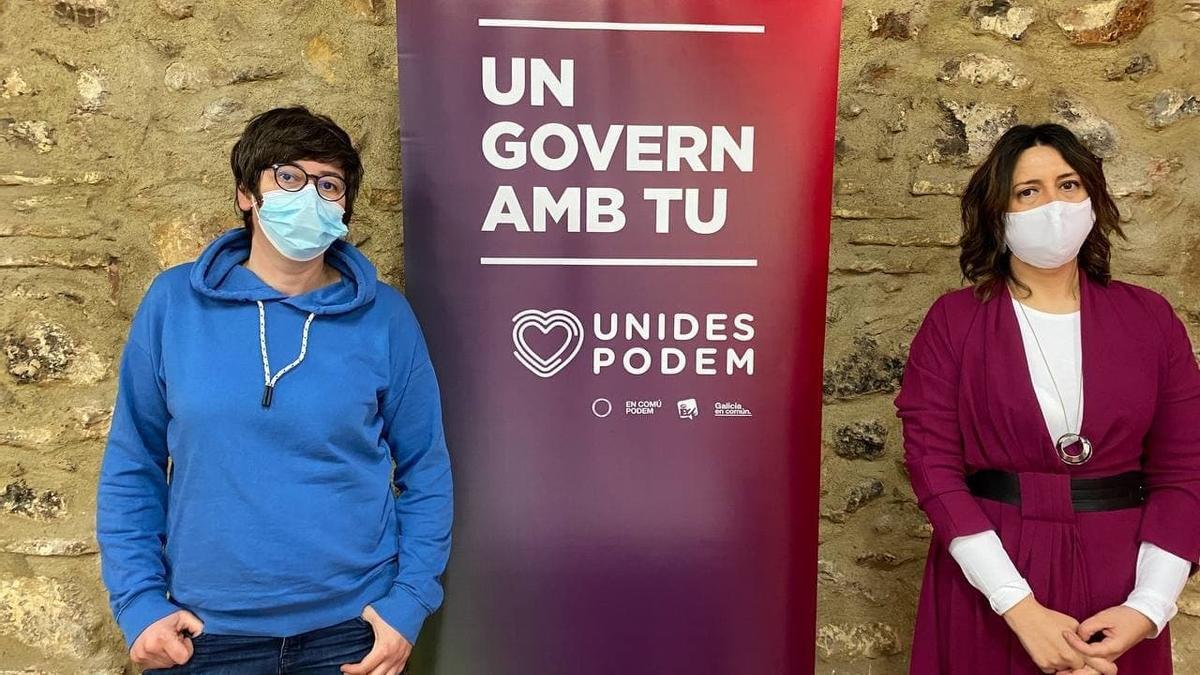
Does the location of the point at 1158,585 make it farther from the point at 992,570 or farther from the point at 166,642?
the point at 166,642

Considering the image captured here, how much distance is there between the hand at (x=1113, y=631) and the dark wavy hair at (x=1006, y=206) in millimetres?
515

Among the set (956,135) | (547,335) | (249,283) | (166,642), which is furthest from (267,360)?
(956,135)

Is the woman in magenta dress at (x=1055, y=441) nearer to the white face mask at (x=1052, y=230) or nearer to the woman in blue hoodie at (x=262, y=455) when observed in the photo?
the white face mask at (x=1052, y=230)

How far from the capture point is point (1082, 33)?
172 centimetres

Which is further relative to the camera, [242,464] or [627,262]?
[627,262]

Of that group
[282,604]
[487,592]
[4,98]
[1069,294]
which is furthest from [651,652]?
[4,98]

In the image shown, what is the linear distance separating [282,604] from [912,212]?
1380mm

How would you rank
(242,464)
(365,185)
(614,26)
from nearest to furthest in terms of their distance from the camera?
(242,464) < (614,26) < (365,185)

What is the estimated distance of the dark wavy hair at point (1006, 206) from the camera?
1.33 m

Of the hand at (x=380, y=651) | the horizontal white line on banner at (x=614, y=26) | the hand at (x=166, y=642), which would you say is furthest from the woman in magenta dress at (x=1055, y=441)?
the hand at (x=166, y=642)

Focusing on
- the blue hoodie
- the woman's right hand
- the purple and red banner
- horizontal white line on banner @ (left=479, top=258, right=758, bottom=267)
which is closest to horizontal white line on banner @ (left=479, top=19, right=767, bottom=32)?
the purple and red banner

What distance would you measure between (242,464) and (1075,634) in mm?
1244

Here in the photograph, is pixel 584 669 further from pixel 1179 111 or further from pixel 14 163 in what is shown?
pixel 1179 111

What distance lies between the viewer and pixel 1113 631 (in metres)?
1.26
